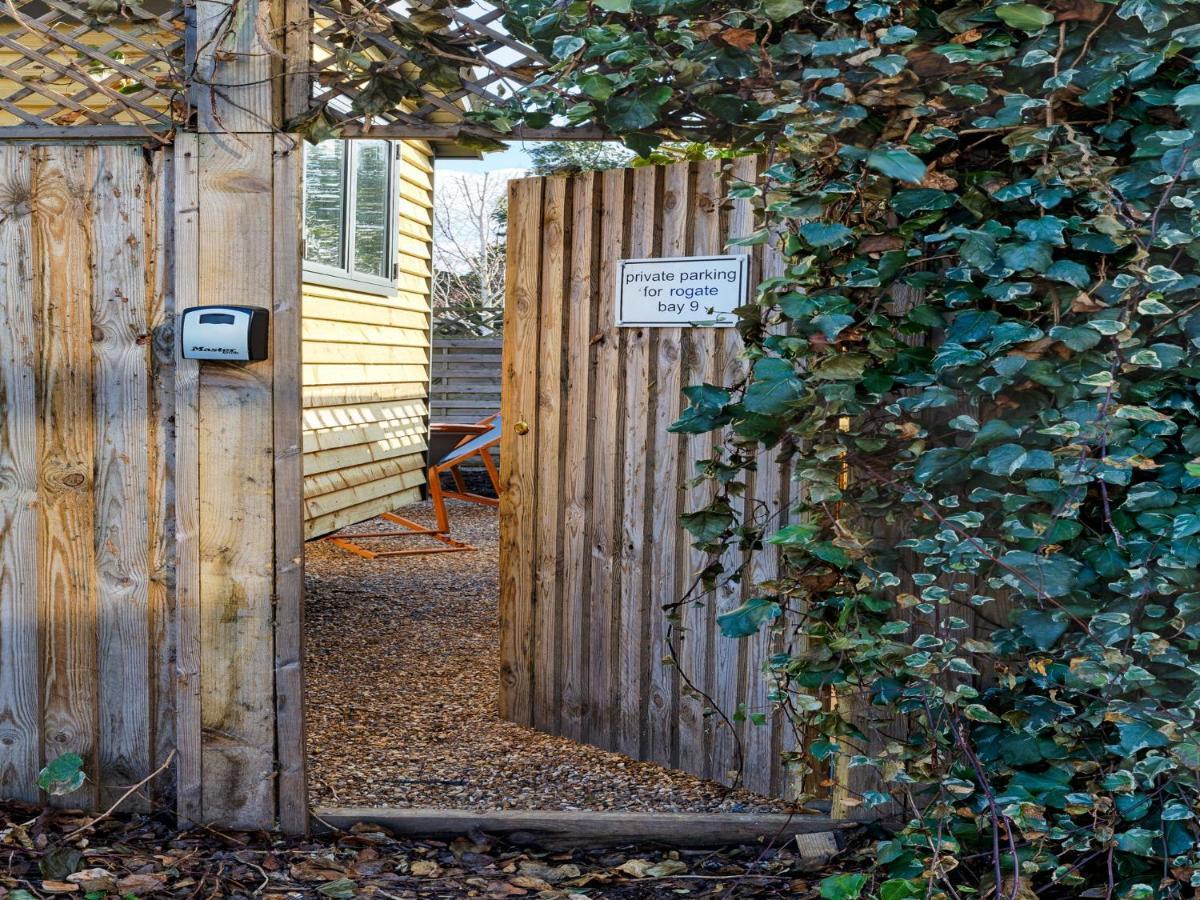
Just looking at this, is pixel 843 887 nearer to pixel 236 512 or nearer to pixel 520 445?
pixel 236 512

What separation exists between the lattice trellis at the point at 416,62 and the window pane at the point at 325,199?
14.5ft

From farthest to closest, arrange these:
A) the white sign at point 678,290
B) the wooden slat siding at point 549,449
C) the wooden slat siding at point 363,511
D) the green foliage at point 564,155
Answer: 1. the green foliage at point 564,155
2. the wooden slat siding at point 363,511
3. the wooden slat siding at point 549,449
4. the white sign at point 678,290

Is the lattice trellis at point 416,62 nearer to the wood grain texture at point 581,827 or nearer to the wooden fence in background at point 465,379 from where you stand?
the wood grain texture at point 581,827

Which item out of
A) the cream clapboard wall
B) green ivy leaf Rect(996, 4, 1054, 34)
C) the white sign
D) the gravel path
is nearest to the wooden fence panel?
the gravel path

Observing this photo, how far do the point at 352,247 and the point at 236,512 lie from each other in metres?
4.95

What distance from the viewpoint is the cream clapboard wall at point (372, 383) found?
22.4 ft

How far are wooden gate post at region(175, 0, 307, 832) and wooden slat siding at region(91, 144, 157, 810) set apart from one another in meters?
0.12

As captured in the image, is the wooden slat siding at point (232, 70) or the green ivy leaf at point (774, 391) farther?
the wooden slat siding at point (232, 70)

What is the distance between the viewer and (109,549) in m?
2.99

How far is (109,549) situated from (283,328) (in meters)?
0.73

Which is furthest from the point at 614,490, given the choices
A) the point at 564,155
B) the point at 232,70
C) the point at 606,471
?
the point at 564,155

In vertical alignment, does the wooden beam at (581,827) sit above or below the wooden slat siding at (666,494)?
below

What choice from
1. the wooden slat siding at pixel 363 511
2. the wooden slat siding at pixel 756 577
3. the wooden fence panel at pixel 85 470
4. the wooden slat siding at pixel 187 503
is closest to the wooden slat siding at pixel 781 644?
the wooden slat siding at pixel 756 577

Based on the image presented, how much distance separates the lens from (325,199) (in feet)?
24.5
